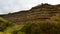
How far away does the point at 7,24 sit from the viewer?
25.4 metres

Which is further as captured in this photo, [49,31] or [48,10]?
[48,10]

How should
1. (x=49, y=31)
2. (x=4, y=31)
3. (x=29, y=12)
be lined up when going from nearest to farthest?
(x=49, y=31)
(x=4, y=31)
(x=29, y=12)

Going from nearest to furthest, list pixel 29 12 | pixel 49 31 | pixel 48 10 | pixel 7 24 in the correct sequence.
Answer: pixel 49 31
pixel 7 24
pixel 48 10
pixel 29 12

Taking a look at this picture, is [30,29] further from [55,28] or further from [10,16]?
[10,16]

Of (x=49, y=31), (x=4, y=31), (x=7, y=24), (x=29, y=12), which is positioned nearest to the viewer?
(x=49, y=31)

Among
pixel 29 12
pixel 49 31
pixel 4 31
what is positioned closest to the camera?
pixel 49 31

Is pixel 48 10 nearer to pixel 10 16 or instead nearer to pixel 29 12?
pixel 29 12

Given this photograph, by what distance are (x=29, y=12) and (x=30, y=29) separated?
14576mm

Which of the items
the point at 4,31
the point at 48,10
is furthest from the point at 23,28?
the point at 48,10

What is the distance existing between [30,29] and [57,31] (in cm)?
268

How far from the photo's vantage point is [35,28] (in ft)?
70.0

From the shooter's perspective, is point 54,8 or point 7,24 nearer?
point 7,24

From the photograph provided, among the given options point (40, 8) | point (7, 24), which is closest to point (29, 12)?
point (40, 8)

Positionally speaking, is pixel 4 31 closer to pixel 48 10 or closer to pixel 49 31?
pixel 49 31
